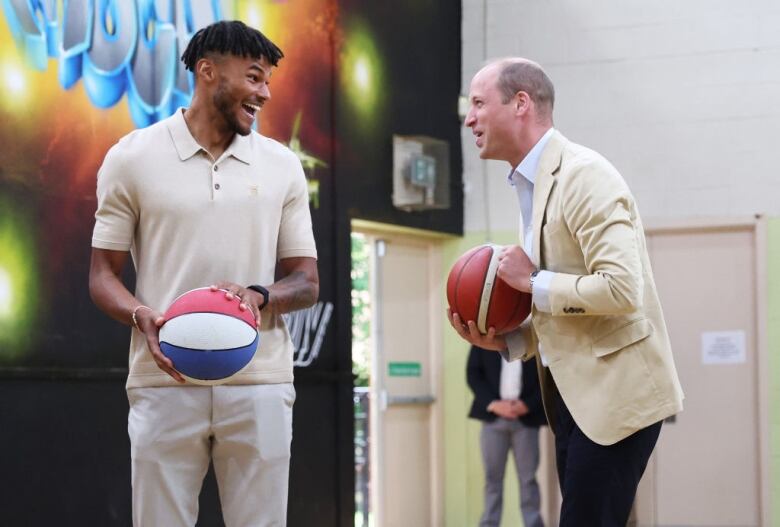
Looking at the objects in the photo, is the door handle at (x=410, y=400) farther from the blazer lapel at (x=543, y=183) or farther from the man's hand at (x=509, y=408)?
the blazer lapel at (x=543, y=183)

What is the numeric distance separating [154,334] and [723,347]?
5.99 metres

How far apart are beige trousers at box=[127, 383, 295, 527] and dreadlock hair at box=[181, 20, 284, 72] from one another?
Answer: 0.84m

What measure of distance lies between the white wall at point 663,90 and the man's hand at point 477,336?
5.23m

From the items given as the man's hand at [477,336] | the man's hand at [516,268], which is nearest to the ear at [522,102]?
the man's hand at [516,268]

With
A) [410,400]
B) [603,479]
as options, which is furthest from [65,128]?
[410,400]

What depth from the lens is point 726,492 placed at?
803 cm

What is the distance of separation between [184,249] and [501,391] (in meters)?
4.95

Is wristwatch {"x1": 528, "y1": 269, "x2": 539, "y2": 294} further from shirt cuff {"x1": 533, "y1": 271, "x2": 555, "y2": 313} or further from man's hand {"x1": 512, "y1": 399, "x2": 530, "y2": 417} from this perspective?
man's hand {"x1": 512, "y1": 399, "x2": 530, "y2": 417}

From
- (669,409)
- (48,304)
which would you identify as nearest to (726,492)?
(48,304)

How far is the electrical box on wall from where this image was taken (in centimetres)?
→ 798

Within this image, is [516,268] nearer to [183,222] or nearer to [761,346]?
[183,222]

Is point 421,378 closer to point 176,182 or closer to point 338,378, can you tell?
point 338,378

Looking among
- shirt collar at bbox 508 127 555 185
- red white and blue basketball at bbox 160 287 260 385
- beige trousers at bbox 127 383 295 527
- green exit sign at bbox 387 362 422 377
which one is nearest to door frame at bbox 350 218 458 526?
green exit sign at bbox 387 362 422 377

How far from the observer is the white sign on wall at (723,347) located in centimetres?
805
